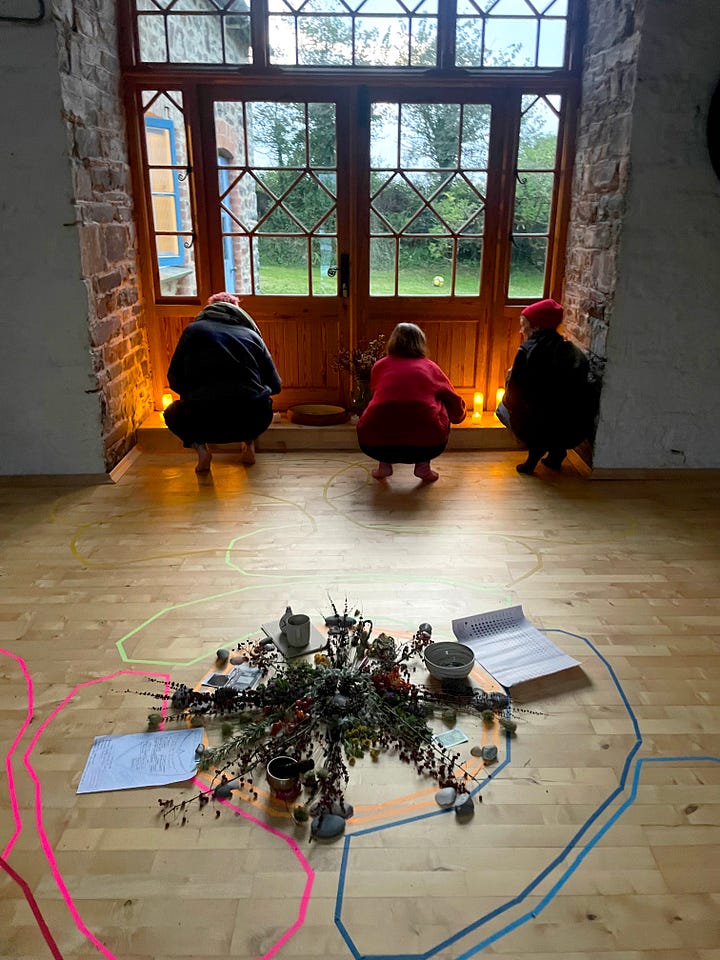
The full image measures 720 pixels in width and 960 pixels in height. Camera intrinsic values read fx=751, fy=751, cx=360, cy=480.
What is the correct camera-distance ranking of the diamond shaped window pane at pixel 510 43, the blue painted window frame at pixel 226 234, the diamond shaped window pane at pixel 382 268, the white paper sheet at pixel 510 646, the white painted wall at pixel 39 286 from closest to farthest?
the white paper sheet at pixel 510 646 < the white painted wall at pixel 39 286 < the diamond shaped window pane at pixel 510 43 < the blue painted window frame at pixel 226 234 < the diamond shaped window pane at pixel 382 268

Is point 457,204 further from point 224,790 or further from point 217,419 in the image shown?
point 224,790

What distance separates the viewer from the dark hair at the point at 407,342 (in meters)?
4.13

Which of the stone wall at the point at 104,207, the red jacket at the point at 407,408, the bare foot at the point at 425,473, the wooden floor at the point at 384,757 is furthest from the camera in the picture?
the bare foot at the point at 425,473

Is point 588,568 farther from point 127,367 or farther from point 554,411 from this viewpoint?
point 127,367

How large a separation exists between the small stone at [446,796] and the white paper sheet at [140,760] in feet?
2.21

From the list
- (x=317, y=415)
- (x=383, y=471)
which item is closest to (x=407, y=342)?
(x=383, y=471)

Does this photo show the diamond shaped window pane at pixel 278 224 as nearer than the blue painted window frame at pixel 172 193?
No

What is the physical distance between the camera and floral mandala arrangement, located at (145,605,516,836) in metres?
2.01

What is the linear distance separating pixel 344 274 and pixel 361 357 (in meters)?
0.57

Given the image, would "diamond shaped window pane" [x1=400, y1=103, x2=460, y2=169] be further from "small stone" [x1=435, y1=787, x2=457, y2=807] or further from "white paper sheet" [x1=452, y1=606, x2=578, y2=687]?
"small stone" [x1=435, y1=787, x2=457, y2=807]

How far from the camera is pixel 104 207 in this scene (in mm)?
4180

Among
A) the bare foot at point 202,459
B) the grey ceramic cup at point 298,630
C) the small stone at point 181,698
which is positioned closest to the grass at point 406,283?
the bare foot at point 202,459

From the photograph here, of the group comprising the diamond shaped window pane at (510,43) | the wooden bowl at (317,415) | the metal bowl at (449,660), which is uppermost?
the diamond shaped window pane at (510,43)

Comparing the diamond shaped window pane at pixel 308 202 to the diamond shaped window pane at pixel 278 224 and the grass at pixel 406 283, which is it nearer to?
the diamond shaped window pane at pixel 278 224
